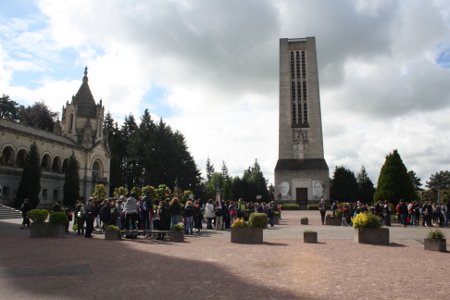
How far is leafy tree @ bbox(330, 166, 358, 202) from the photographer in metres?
73.5

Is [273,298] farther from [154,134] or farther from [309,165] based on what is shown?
[154,134]

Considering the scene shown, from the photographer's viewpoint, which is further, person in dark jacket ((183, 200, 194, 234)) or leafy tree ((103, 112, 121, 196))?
leafy tree ((103, 112, 121, 196))

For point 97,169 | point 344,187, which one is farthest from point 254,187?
point 97,169

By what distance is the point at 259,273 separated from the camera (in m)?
9.44

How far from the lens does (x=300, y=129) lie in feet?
192

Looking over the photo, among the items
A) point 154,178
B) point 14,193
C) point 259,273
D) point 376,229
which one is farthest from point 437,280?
point 154,178

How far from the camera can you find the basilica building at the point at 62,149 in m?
42.9

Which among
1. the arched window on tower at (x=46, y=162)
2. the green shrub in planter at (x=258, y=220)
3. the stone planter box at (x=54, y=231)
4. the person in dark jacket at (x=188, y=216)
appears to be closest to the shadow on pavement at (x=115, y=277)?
the stone planter box at (x=54, y=231)

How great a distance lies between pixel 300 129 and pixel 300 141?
1.76 meters

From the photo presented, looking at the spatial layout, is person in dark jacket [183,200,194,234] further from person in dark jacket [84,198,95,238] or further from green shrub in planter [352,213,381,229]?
green shrub in planter [352,213,381,229]

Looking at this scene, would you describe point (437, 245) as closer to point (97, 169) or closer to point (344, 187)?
point (97, 169)

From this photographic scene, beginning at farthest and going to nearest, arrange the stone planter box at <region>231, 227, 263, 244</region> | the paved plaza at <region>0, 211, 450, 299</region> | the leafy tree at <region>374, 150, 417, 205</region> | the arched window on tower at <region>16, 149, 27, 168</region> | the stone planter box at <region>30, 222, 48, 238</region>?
the arched window on tower at <region>16, 149, 27, 168</region> < the leafy tree at <region>374, 150, 417, 205</region> < the stone planter box at <region>30, 222, 48, 238</region> < the stone planter box at <region>231, 227, 263, 244</region> < the paved plaza at <region>0, 211, 450, 299</region>

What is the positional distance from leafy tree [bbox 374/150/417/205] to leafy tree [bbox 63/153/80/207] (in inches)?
1342

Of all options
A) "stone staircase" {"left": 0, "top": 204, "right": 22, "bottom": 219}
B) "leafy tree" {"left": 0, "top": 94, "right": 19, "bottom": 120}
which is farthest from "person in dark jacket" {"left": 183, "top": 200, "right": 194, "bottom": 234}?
"leafy tree" {"left": 0, "top": 94, "right": 19, "bottom": 120}
